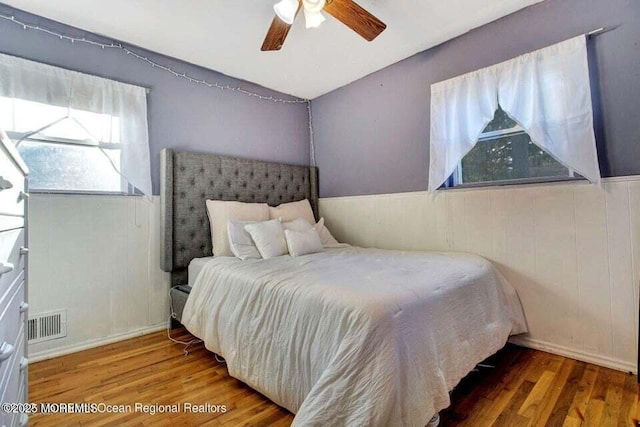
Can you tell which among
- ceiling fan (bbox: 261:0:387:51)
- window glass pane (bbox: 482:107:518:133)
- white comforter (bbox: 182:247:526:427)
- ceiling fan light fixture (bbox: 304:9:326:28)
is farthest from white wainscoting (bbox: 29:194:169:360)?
window glass pane (bbox: 482:107:518:133)

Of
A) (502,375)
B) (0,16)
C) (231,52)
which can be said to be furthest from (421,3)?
(0,16)

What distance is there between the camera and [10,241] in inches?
35.4

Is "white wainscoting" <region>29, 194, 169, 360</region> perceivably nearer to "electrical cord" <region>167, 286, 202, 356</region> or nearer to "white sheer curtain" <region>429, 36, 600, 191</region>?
"electrical cord" <region>167, 286, 202, 356</region>

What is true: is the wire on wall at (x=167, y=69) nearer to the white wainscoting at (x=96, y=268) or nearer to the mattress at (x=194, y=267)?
the white wainscoting at (x=96, y=268)

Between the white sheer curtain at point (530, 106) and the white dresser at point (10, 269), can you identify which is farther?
the white sheer curtain at point (530, 106)

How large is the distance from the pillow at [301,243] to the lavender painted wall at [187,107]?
1.13m

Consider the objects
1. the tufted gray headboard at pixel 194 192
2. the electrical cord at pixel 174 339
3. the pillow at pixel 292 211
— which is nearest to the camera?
the electrical cord at pixel 174 339

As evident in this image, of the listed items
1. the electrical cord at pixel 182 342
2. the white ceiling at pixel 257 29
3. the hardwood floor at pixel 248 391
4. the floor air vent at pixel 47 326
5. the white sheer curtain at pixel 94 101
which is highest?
the white ceiling at pixel 257 29

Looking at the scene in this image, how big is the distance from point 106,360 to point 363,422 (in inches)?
72.7

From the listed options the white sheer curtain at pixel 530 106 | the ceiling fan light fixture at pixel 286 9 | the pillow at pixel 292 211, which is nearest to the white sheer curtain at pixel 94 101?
the pillow at pixel 292 211

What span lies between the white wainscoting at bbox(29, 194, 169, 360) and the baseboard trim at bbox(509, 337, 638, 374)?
2752 mm

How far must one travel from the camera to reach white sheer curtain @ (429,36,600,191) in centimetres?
178

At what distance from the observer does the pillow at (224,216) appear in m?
2.45

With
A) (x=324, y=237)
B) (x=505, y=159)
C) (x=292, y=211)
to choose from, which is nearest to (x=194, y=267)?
(x=292, y=211)
